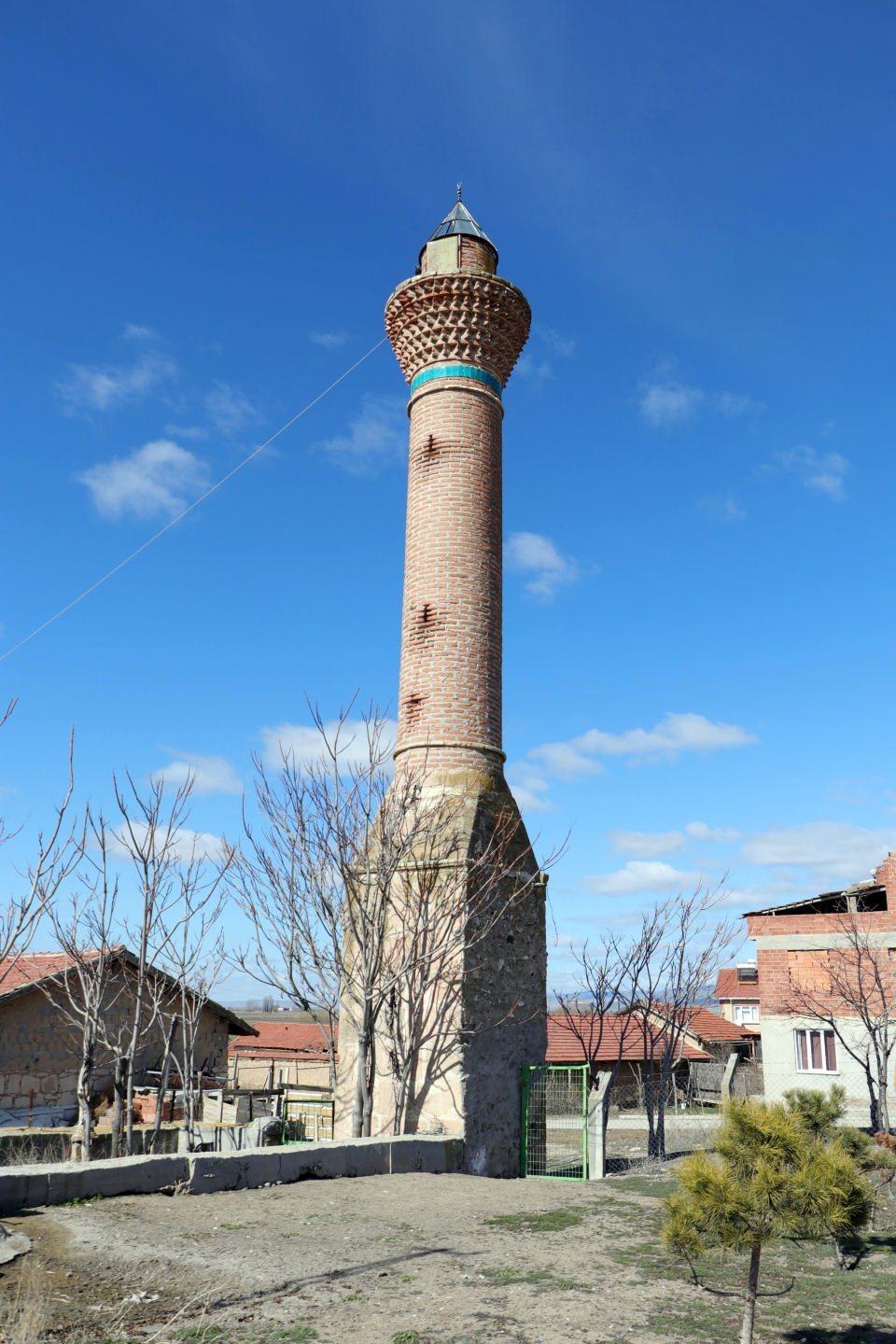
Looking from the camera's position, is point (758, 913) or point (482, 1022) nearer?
point (482, 1022)

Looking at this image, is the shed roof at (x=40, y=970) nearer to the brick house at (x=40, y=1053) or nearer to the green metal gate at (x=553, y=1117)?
the brick house at (x=40, y=1053)

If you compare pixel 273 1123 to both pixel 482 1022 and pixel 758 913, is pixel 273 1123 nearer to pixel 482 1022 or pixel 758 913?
pixel 482 1022

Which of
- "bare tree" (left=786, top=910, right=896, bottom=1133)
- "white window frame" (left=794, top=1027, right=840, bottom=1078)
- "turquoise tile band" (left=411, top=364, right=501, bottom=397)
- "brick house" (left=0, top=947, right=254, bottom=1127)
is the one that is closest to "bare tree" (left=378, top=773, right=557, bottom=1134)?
"brick house" (left=0, top=947, right=254, bottom=1127)

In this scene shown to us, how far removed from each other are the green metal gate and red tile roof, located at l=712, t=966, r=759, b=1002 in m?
39.1

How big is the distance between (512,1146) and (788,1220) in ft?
28.1

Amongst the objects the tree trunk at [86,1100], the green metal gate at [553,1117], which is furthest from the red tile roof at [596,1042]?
the tree trunk at [86,1100]

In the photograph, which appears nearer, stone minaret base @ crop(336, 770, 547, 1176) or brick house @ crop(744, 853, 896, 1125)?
stone minaret base @ crop(336, 770, 547, 1176)

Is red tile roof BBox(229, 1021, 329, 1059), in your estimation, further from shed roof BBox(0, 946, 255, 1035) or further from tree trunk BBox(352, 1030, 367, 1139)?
tree trunk BBox(352, 1030, 367, 1139)

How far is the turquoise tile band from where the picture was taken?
14.8m

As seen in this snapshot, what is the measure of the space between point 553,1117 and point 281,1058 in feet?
65.1

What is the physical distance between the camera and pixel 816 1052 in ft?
73.0

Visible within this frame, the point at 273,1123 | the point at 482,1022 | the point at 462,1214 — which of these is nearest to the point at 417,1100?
the point at 482,1022

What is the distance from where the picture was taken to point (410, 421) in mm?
15234

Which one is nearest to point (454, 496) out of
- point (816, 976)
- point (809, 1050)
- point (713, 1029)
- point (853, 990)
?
point (853, 990)
